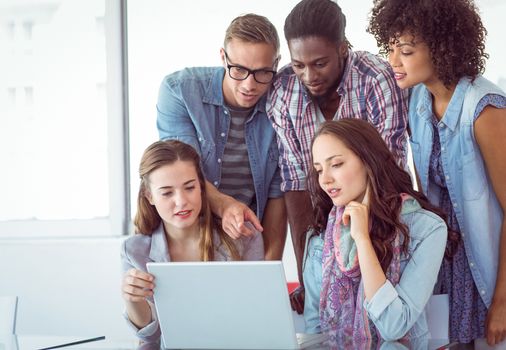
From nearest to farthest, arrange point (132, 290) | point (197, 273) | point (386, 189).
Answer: point (197, 273)
point (132, 290)
point (386, 189)

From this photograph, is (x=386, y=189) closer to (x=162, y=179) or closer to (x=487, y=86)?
(x=487, y=86)

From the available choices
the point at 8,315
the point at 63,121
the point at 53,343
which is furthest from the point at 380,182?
the point at 63,121

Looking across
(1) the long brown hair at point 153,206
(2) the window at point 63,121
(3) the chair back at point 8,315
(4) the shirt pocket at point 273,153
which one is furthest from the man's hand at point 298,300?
(2) the window at point 63,121

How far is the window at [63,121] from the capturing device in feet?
13.4

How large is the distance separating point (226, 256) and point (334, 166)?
1.38ft

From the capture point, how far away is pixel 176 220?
2279 mm

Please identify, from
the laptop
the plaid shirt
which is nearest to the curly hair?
the plaid shirt

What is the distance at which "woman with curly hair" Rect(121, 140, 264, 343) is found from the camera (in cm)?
228

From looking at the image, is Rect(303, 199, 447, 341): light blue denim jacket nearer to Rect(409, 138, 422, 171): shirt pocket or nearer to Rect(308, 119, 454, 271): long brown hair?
Rect(308, 119, 454, 271): long brown hair

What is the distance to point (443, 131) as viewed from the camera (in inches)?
88.6

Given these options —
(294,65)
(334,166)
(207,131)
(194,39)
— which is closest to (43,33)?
(194,39)

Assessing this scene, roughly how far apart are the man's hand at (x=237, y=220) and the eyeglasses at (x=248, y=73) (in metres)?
0.42

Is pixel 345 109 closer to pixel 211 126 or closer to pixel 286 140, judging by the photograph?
pixel 286 140

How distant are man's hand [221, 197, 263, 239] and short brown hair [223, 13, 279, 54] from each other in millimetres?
521
